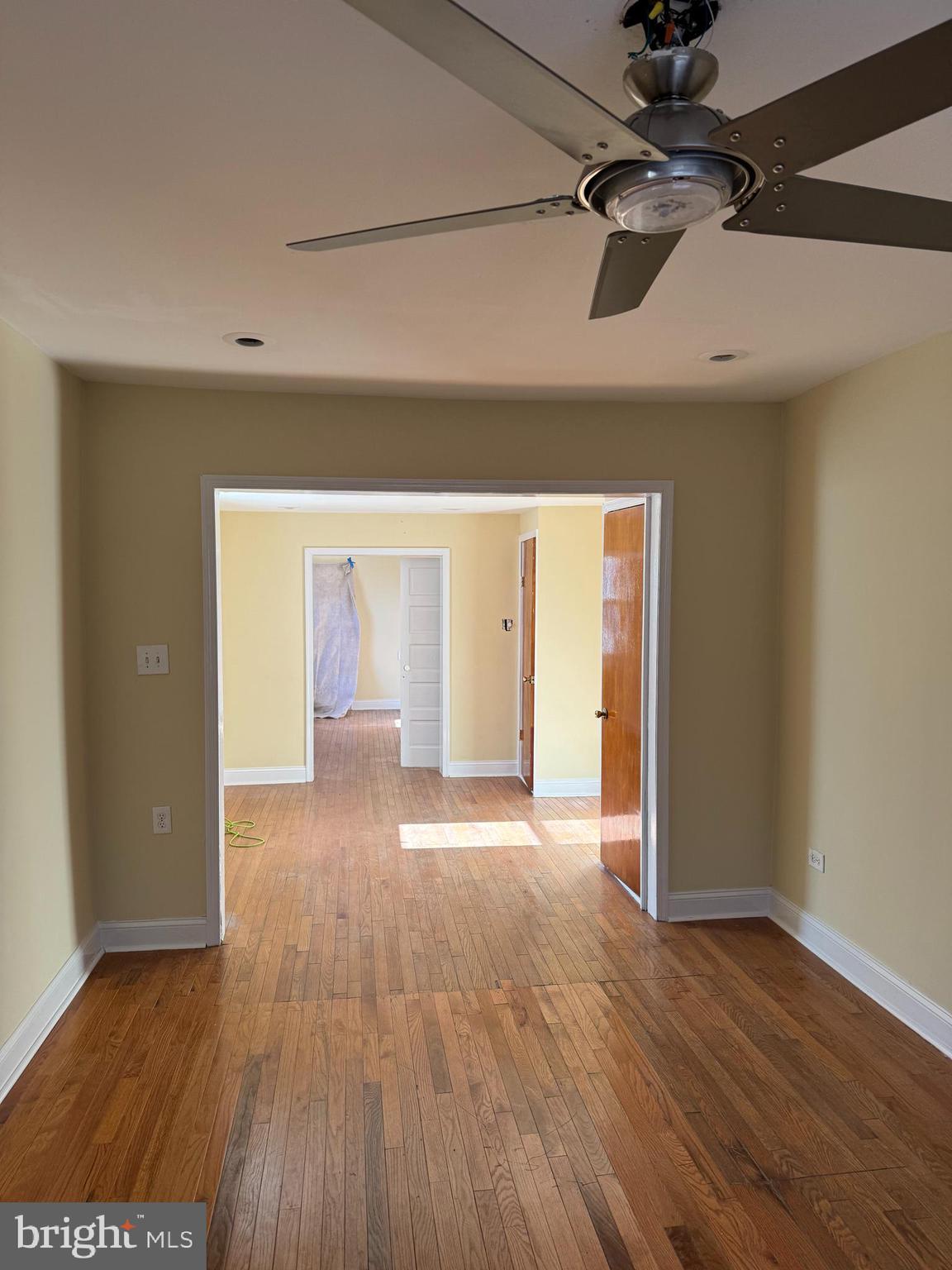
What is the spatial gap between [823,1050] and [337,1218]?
178 centimetres

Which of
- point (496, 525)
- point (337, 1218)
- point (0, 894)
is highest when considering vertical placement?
point (496, 525)

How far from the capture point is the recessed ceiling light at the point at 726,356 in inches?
125

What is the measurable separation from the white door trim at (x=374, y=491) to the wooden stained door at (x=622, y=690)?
175 mm

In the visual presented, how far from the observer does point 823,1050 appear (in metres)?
2.98

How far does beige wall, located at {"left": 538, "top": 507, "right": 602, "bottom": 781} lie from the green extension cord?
2334 millimetres

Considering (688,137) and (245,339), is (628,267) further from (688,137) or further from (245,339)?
(245,339)

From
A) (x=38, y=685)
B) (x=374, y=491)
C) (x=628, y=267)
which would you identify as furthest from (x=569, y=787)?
(x=628, y=267)

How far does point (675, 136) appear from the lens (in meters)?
1.17

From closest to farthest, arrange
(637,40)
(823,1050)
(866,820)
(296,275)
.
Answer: (637,40) → (296,275) → (823,1050) → (866,820)

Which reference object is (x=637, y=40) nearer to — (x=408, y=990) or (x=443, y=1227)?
(x=443, y=1227)

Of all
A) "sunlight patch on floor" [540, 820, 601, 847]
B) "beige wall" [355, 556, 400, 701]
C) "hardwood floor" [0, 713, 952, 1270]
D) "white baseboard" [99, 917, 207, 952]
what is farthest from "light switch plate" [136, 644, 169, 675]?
"beige wall" [355, 556, 400, 701]

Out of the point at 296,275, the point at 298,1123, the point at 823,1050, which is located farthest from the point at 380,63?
the point at 823,1050

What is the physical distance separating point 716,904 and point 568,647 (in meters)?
3.01

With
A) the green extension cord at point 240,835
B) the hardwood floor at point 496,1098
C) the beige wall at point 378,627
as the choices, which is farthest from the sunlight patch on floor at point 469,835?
the beige wall at point 378,627
